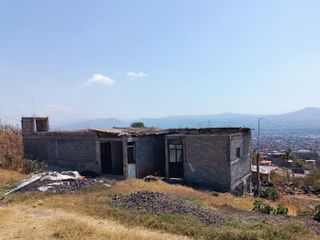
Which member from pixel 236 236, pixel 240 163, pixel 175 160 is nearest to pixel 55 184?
pixel 175 160

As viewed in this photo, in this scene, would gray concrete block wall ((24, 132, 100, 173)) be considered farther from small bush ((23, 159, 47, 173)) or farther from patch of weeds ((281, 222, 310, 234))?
patch of weeds ((281, 222, 310, 234))

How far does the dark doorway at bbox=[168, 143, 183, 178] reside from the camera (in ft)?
76.2

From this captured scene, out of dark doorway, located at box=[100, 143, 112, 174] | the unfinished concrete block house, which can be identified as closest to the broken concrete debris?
the unfinished concrete block house

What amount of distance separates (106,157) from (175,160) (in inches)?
190

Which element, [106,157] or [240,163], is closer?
[240,163]

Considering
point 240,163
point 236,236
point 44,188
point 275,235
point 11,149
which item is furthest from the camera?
point 11,149

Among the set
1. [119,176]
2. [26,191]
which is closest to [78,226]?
[26,191]

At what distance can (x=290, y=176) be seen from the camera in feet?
118

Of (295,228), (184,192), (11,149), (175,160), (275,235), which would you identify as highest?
Answer: (11,149)

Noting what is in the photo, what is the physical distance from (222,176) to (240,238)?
1145 centimetres

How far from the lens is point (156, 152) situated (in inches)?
956

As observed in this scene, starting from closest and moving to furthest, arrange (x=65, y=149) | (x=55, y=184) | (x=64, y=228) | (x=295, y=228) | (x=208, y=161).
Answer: (x=64, y=228)
(x=295, y=228)
(x=55, y=184)
(x=208, y=161)
(x=65, y=149)

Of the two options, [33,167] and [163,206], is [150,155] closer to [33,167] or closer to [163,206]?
[33,167]

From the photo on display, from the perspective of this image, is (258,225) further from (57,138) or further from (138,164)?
(57,138)
